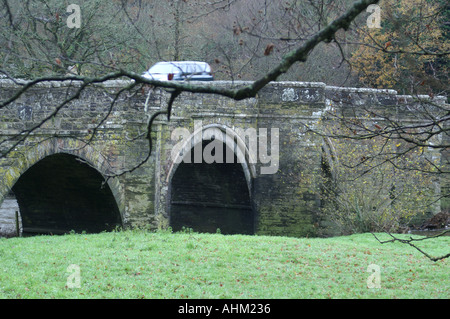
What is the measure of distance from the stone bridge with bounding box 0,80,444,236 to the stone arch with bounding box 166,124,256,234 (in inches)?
1.4

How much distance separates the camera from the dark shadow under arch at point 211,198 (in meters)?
18.0

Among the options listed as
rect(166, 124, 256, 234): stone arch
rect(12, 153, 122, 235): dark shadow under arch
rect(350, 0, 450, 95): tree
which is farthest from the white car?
rect(12, 153, 122, 235): dark shadow under arch

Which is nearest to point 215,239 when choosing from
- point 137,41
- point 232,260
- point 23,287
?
point 232,260

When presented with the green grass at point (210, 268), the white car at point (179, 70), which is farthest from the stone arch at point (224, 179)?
the green grass at point (210, 268)

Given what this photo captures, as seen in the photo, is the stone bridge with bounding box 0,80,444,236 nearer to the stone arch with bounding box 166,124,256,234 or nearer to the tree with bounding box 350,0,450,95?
the stone arch with bounding box 166,124,256,234

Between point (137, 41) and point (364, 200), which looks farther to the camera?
point (137, 41)

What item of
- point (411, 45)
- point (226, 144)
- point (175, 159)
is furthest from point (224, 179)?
point (411, 45)

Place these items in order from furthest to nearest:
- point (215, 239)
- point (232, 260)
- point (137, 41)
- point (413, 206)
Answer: point (137, 41) < point (413, 206) < point (215, 239) < point (232, 260)

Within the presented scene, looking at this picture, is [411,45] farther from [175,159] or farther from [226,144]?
[226,144]

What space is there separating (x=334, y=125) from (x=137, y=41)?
7.85 meters

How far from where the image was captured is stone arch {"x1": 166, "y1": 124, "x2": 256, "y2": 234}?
605 inches

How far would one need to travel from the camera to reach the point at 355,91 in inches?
635

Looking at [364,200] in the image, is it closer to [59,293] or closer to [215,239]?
[215,239]

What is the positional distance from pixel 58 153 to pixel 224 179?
21.3ft
